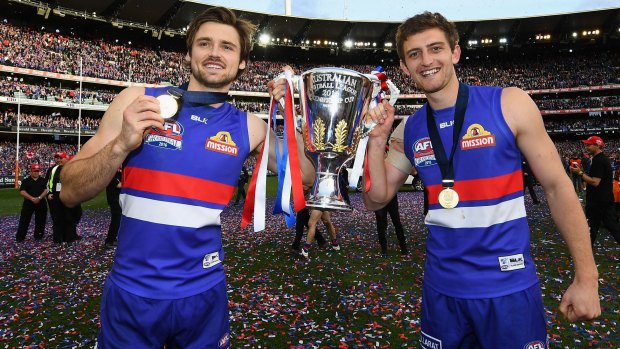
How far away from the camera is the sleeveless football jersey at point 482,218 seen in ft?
6.19

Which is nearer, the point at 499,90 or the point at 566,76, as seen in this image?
the point at 499,90

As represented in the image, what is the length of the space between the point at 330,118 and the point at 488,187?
92cm

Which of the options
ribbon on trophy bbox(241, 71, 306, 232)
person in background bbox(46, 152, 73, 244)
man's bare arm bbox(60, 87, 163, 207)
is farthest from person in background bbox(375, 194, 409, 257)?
person in background bbox(46, 152, 73, 244)

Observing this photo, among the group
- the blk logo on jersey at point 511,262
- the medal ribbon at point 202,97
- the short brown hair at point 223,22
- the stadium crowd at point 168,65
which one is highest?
the stadium crowd at point 168,65

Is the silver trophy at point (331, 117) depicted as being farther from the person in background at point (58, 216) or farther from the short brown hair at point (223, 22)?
the person in background at point (58, 216)

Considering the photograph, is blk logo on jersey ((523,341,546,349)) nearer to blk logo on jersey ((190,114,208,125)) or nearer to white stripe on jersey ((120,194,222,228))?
white stripe on jersey ((120,194,222,228))

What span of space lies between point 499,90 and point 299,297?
4.09 metres

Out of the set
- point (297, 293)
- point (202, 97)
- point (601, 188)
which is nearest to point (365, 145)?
point (202, 97)

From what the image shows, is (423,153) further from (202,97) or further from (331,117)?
(202,97)

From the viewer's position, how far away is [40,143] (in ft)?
113

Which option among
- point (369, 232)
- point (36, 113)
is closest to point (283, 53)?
point (36, 113)

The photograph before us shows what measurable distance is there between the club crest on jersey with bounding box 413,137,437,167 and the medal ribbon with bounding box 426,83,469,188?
4cm

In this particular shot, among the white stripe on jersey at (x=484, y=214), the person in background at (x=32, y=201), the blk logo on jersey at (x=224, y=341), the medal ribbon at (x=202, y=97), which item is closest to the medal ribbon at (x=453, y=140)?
the white stripe on jersey at (x=484, y=214)

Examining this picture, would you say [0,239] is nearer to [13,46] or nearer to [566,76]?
[13,46]
